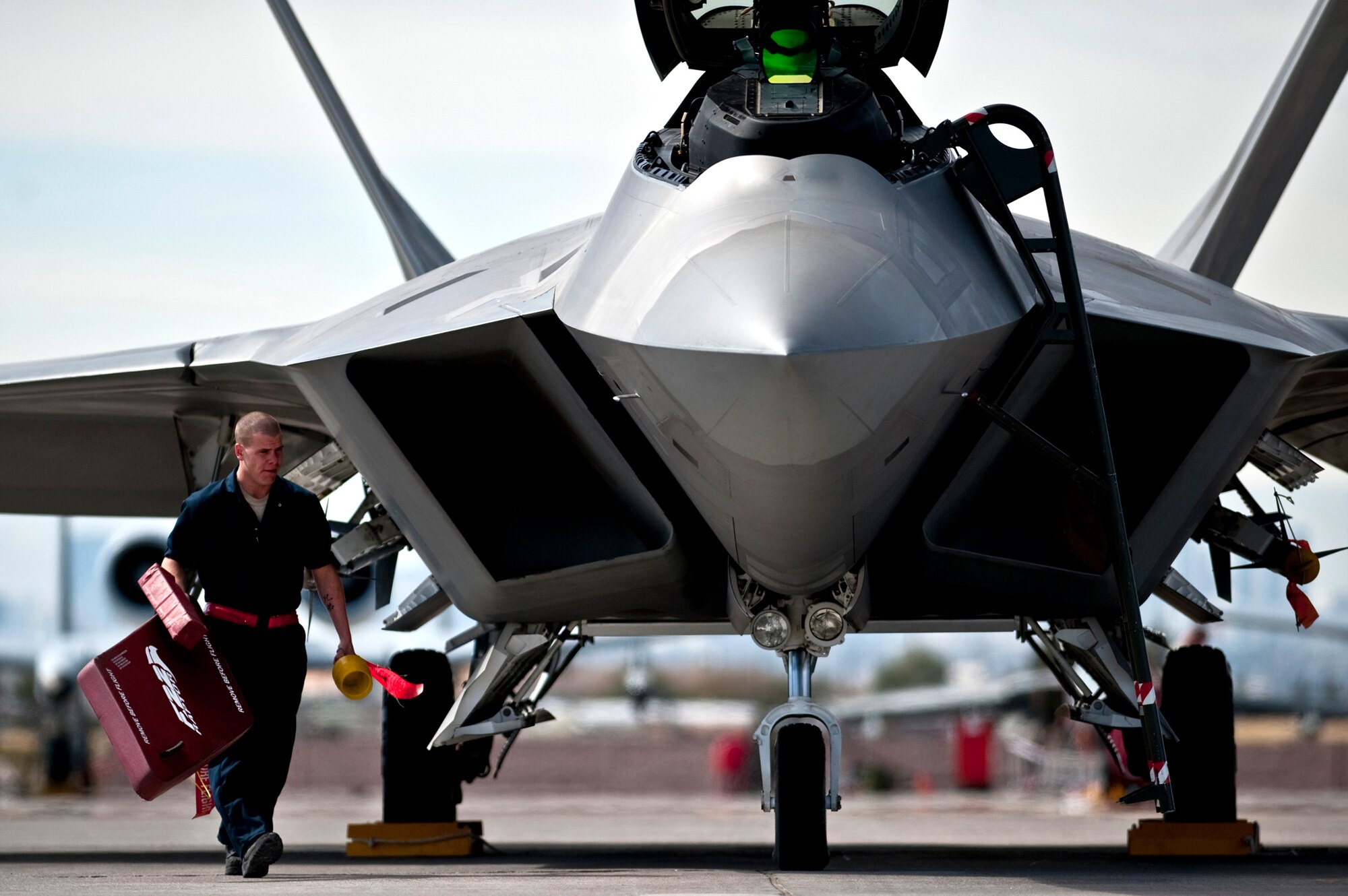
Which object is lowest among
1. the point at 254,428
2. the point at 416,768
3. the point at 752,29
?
the point at 416,768

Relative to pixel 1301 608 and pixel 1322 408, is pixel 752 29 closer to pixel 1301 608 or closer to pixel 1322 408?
pixel 1301 608

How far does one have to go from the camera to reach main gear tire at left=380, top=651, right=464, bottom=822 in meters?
7.43

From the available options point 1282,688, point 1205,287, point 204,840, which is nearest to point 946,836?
point 204,840

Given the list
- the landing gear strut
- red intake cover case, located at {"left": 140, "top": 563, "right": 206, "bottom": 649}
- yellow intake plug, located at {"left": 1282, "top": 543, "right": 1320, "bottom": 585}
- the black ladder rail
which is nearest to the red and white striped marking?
the black ladder rail

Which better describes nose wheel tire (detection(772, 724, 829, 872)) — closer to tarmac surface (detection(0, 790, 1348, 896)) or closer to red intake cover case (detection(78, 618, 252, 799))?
tarmac surface (detection(0, 790, 1348, 896))

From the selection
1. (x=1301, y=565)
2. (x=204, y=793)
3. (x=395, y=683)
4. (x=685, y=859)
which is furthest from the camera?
(x=685, y=859)

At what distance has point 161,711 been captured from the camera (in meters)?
4.71

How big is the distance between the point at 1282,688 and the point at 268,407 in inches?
2386

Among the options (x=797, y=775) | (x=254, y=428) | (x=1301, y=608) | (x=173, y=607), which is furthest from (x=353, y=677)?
(x=1301, y=608)

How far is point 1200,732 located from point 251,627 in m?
Result: 4.39

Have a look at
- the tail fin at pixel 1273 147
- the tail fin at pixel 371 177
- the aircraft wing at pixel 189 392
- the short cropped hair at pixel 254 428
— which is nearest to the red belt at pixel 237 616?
the short cropped hair at pixel 254 428

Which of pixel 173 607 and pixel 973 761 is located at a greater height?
pixel 973 761

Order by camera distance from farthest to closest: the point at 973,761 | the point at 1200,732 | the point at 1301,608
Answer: the point at 973,761 < the point at 1200,732 < the point at 1301,608

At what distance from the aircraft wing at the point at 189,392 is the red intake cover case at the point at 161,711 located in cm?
112
